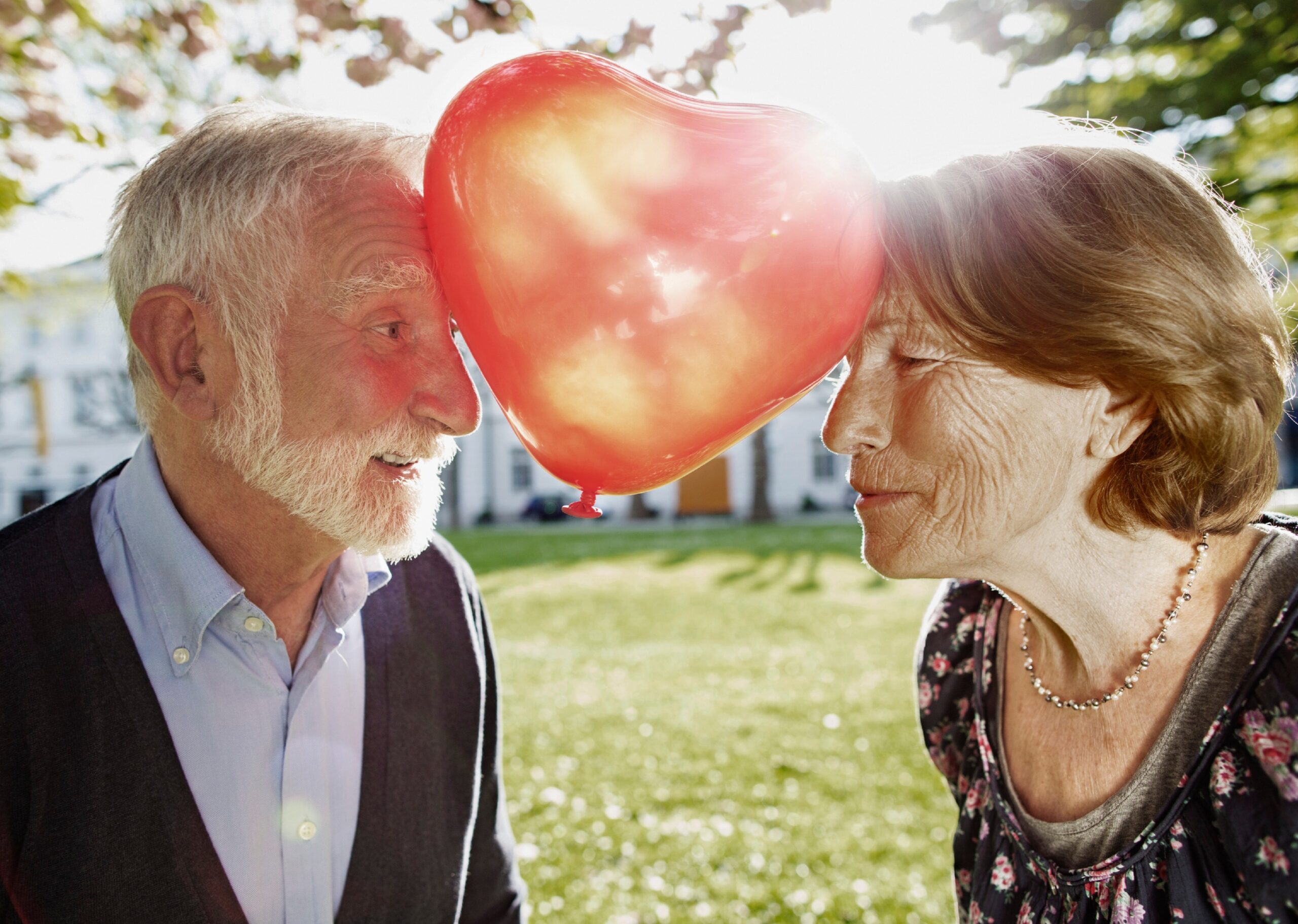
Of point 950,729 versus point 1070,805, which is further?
point 950,729

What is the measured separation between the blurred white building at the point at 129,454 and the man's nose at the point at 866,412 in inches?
1105

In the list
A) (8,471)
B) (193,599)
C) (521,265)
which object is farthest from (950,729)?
(8,471)

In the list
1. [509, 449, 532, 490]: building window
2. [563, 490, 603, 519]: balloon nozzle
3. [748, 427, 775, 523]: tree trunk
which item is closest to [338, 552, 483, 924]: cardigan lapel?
[563, 490, 603, 519]: balloon nozzle

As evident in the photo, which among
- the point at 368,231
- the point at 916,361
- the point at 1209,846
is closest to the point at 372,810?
the point at 368,231

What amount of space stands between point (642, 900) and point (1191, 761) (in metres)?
2.98

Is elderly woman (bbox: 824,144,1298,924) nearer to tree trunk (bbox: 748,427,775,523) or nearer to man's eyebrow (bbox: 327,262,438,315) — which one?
man's eyebrow (bbox: 327,262,438,315)

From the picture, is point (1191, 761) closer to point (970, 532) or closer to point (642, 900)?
point (970, 532)

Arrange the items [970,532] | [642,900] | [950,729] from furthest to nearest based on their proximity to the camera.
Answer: [642,900] < [950,729] < [970,532]

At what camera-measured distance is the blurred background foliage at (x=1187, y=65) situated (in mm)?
8406

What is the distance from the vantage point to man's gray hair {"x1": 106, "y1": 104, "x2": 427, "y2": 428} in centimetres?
172

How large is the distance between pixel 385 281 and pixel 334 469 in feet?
1.21

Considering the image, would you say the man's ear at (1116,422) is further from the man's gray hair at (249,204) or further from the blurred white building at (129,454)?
the blurred white building at (129,454)

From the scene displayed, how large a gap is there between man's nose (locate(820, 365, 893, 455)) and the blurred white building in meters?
28.1

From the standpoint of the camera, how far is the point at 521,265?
137 centimetres
